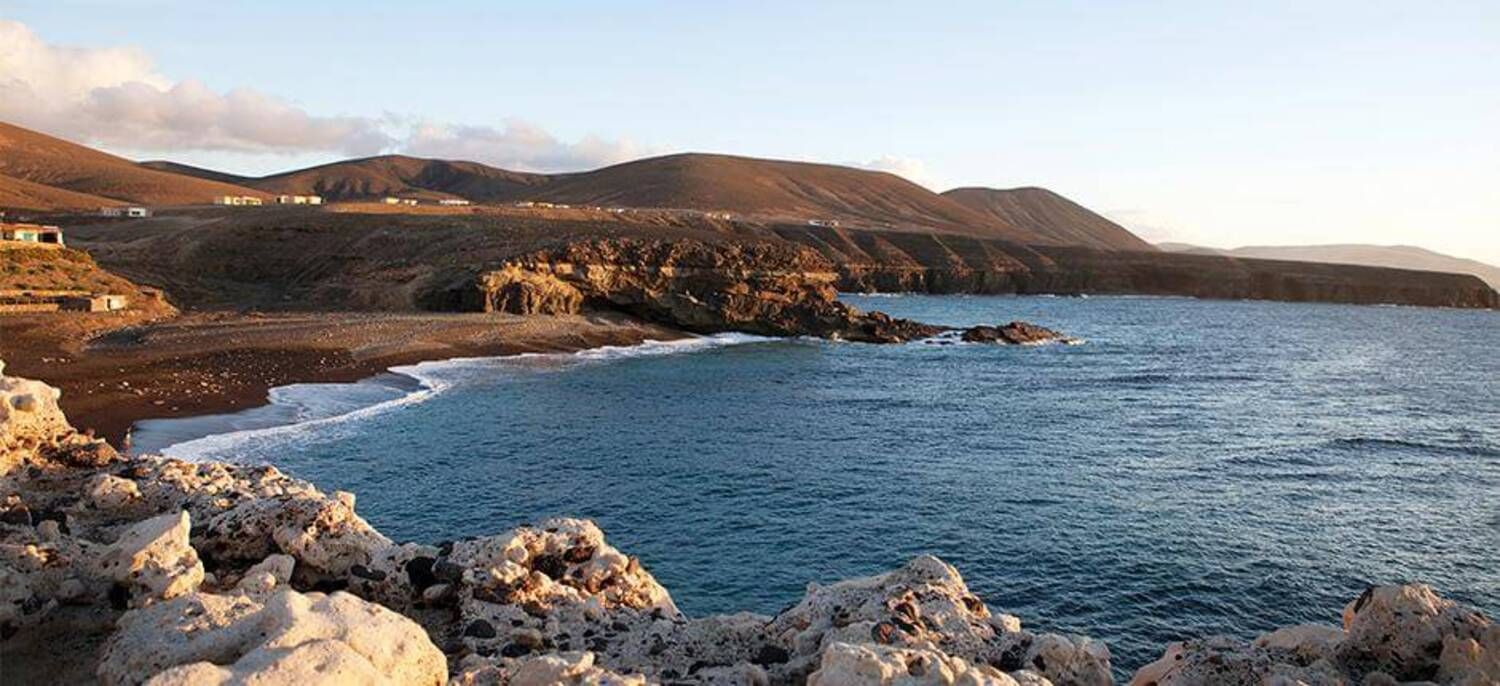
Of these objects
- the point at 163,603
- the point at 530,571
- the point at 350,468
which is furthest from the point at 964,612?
the point at 350,468

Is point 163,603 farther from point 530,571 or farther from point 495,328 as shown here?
point 495,328

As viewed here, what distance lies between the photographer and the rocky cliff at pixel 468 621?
914 centimetres

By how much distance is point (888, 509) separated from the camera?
31.6m

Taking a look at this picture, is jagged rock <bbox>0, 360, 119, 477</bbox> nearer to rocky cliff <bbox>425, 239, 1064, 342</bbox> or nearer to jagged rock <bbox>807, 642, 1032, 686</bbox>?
jagged rock <bbox>807, 642, 1032, 686</bbox>

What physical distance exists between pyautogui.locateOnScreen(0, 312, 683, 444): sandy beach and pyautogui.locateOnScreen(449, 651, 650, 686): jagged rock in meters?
32.2

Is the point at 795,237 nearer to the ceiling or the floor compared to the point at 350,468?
nearer to the ceiling

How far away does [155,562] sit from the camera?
11.8 metres

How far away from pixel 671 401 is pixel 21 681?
4264 cm

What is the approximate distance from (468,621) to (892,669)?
20.2 ft

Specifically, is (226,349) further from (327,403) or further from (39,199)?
(39,199)

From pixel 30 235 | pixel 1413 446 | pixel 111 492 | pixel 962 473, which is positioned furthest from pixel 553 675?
pixel 30 235

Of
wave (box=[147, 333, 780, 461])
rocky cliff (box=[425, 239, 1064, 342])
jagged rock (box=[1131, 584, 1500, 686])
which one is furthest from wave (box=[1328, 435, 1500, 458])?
rocky cliff (box=[425, 239, 1064, 342])

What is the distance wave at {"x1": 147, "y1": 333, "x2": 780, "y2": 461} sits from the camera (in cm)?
3694

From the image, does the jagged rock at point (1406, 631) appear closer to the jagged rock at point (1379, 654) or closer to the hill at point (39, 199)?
the jagged rock at point (1379, 654)
